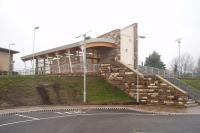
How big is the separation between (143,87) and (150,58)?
38.1 meters

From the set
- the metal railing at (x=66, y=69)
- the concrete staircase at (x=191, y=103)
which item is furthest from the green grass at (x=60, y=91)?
the concrete staircase at (x=191, y=103)

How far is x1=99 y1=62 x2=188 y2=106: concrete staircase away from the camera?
97.7ft

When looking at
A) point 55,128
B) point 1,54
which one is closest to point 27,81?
point 55,128

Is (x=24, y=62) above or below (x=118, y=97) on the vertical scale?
above

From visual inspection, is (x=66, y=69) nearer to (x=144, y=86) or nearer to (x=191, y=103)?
(x=144, y=86)

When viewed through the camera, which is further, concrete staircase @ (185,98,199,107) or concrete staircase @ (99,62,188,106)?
concrete staircase @ (185,98,199,107)

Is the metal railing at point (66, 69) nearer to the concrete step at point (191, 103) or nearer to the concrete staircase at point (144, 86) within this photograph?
the concrete staircase at point (144, 86)

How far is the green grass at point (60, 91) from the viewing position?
28752 mm

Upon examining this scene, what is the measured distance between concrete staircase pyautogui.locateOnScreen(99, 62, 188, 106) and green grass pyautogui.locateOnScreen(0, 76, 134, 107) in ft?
2.63

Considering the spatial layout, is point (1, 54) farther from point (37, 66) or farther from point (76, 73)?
point (76, 73)

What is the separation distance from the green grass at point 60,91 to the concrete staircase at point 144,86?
0.80m

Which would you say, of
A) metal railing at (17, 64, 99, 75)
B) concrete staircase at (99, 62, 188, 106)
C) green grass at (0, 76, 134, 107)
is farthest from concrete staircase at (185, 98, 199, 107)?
metal railing at (17, 64, 99, 75)

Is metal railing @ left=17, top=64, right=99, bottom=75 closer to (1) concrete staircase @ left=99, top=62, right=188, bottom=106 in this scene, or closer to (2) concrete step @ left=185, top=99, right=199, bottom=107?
(1) concrete staircase @ left=99, top=62, right=188, bottom=106

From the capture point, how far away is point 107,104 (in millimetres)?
29906
